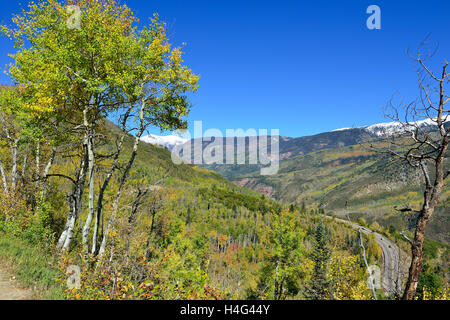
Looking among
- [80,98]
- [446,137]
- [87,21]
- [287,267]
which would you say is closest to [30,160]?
[80,98]

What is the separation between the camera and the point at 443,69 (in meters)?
6.91

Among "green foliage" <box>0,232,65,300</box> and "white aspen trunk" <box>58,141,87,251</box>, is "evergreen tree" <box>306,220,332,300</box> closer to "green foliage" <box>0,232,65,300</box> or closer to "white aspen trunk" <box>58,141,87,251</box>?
"white aspen trunk" <box>58,141,87,251</box>

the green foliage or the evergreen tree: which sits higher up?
the green foliage

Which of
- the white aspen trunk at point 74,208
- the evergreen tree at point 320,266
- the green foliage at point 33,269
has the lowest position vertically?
the evergreen tree at point 320,266

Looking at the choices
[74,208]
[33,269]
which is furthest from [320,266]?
[33,269]

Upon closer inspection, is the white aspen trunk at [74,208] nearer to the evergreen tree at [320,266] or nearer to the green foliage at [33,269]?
the green foliage at [33,269]

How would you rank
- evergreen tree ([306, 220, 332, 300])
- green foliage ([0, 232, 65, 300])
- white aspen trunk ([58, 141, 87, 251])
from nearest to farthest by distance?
green foliage ([0, 232, 65, 300]) < white aspen trunk ([58, 141, 87, 251]) < evergreen tree ([306, 220, 332, 300])

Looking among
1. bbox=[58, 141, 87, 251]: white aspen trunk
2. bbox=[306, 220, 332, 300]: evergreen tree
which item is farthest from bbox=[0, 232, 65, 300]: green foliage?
bbox=[306, 220, 332, 300]: evergreen tree

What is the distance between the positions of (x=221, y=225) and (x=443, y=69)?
533ft

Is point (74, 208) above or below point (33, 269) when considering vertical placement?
above

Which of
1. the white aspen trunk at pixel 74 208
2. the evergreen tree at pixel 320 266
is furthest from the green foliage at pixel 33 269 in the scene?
the evergreen tree at pixel 320 266

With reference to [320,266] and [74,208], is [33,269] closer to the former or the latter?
[74,208]

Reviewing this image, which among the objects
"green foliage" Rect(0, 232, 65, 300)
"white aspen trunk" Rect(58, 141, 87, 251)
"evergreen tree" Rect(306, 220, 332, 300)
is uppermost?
"white aspen trunk" Rect(58, 141, 87, 251)
